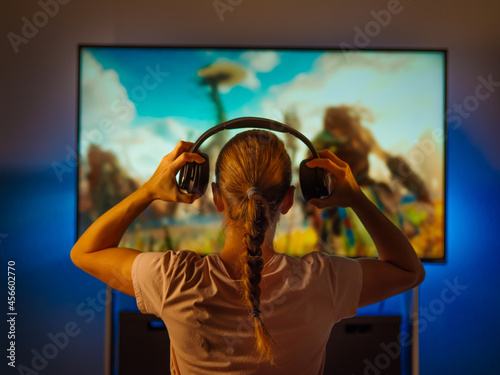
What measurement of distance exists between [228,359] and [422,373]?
191 cm

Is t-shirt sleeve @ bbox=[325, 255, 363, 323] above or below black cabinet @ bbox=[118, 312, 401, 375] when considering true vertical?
above

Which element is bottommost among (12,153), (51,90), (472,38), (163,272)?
(163,272)

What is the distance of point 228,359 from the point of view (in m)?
0.75

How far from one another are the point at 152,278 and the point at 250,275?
6.5 inches

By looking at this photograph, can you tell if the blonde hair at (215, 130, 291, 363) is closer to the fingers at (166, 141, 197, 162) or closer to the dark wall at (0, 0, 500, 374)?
the fingers at (166, 141, 197, 162)

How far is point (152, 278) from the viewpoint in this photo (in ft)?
2.50

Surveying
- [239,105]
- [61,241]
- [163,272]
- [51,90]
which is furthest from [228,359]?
[51,90]

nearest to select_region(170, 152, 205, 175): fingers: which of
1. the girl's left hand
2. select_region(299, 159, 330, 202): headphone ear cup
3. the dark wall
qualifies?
the girl's left hand

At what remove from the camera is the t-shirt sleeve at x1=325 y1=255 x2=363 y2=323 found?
0.79 meters

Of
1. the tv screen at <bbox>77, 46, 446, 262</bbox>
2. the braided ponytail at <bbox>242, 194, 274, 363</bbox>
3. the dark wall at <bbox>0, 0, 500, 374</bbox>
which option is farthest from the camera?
the dark wall at <bbox>0, 0, 500, 374</bbox>

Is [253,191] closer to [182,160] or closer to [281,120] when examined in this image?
[182,160]

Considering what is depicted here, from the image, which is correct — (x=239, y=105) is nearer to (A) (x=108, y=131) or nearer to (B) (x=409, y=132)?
(A) (x=108, y=131)

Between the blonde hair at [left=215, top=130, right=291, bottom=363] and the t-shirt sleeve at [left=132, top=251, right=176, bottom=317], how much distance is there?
0.43 feet

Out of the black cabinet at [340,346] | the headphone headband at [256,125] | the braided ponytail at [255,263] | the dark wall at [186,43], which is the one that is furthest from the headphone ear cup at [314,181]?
the dark wall at [186,43]
